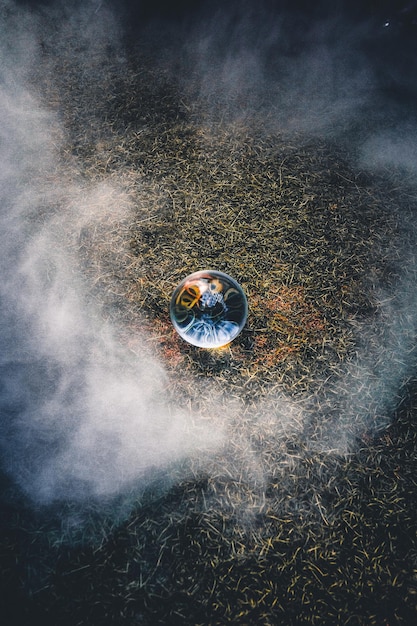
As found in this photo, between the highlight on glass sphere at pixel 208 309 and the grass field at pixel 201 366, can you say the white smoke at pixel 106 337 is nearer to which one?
the grass field at pixel 201 366

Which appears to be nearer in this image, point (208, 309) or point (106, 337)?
point (208, 309)

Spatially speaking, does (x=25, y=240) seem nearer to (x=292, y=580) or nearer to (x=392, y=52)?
(x=292, y=580)

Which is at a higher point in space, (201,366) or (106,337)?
(106,337)

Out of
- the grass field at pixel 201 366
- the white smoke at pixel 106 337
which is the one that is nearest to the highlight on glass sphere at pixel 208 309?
the grass field at pixel 201 366

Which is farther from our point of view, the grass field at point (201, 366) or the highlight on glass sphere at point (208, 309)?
the highlight on glass sphere at point (208, 309)

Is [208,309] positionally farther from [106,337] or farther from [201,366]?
[106,337]

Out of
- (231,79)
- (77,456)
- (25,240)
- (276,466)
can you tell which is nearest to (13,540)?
(77,456)

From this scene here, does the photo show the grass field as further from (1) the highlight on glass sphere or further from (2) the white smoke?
(1) the highlight on glass sphere

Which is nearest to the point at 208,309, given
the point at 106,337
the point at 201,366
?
the point at 201,366

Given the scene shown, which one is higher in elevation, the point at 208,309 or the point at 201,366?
the point at 208,309
